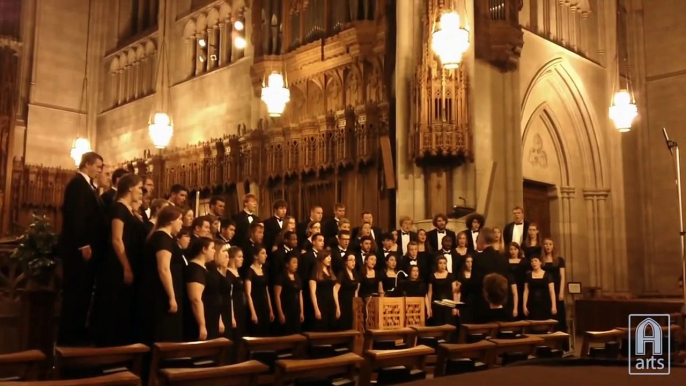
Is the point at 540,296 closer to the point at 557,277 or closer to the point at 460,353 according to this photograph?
the point at 557,277

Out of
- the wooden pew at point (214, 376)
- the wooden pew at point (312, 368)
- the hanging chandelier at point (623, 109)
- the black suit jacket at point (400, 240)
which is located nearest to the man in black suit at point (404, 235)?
the black suit jacket at point (400, 240)

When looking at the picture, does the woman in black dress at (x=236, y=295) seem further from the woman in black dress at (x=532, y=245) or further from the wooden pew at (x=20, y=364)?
the woman in black dress at (x=532, y=245)

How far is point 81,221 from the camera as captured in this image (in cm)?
549

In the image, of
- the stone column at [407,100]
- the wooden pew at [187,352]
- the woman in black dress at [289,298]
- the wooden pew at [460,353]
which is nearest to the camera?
the wooden pew at [187,352]

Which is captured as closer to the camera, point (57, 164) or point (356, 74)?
point (356, 74)

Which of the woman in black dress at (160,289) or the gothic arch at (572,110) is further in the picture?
the gothic arch at (572,110)

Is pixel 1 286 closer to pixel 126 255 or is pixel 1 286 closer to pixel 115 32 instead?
pixel 126 255

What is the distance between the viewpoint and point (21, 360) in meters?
3.47

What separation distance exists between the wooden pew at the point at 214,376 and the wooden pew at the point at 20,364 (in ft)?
2.71

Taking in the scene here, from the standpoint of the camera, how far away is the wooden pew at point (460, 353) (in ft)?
13.7

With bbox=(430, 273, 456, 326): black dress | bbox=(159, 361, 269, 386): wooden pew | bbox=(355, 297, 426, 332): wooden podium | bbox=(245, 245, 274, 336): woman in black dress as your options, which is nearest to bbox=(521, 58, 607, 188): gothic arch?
bbox=(430, 273, 456, 326): black dress

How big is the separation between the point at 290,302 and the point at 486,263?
242 centimetres

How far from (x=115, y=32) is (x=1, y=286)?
46.8ft

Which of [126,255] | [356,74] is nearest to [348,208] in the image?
[356,74]
